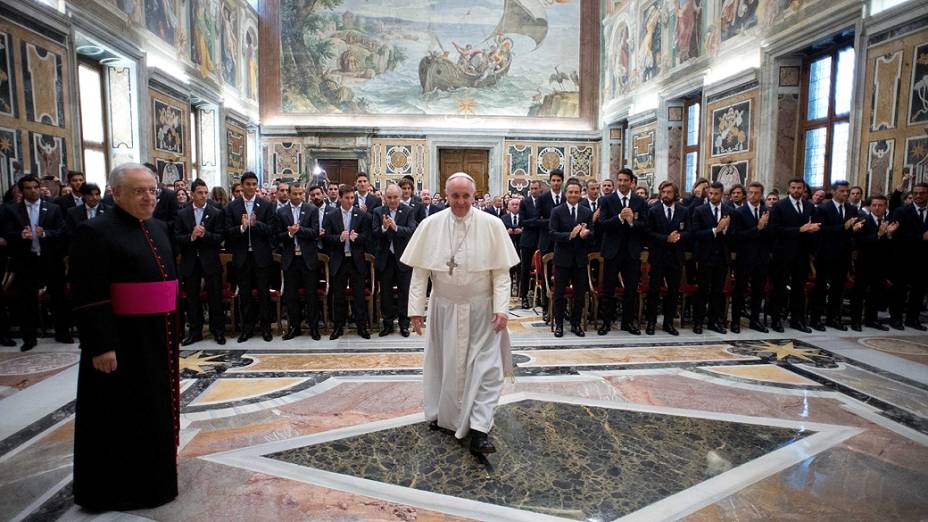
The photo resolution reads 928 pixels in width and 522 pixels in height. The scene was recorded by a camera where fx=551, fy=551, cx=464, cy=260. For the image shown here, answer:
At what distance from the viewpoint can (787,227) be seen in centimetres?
699

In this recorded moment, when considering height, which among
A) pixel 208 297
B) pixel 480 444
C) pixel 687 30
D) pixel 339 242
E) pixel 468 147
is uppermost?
pixel 687 30

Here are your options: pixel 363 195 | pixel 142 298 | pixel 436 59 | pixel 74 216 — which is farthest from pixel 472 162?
pixel 142 298

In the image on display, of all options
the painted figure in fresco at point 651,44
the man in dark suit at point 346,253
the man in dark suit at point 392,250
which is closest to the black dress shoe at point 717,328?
the man in dark suit at point 392,250

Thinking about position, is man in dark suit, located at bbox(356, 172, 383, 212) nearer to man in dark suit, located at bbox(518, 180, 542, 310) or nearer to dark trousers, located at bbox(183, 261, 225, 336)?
dark trousers, located at bbox(183, 261, 225, 336)

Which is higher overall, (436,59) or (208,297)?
(436,59)

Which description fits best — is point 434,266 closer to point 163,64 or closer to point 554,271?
point 554,271

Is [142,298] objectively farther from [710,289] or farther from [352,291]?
[710,289]

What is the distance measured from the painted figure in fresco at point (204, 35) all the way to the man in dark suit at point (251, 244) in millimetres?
9181

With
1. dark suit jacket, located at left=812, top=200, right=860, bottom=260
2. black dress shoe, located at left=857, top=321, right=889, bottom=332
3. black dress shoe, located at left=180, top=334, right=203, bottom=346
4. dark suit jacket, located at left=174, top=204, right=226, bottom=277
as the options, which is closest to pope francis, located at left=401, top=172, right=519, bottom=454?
dark suit jacket, located at left=174, top=204, right=226, bottom=277

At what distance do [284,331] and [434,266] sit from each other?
4.29 m

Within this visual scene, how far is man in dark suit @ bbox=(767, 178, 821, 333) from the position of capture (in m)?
7.02

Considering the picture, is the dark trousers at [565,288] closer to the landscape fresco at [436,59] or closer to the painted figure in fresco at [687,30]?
the painted figure in fresco at [687,30]

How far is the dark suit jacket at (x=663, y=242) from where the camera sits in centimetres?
694

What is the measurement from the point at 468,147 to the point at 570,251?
13880mm
